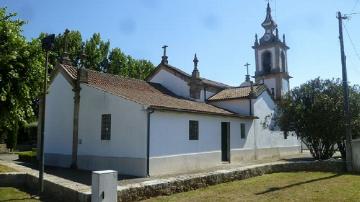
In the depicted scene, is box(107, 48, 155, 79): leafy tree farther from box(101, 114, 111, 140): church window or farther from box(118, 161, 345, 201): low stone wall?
box(118, 161, 345, 201): low stone wall

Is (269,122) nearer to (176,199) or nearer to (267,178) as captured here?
(267,178)

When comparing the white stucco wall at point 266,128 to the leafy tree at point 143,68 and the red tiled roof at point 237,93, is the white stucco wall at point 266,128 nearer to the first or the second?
the red tiled roof at point 237,93

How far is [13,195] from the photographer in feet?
38.6

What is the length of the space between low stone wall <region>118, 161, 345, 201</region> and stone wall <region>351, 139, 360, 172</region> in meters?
0.61

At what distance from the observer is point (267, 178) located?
1600 cm

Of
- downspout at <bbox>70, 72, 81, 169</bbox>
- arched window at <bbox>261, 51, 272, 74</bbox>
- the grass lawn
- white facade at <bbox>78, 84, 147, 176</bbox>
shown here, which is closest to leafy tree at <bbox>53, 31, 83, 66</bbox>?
downspout at <bbox>70, 72, 81, 169</bbox>

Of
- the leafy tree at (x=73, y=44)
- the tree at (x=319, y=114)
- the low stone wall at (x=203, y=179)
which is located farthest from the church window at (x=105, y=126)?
the leafy tree at (x=73, y=44)

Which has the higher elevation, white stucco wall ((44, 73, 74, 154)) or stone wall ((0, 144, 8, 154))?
white stucco wall ((44, 73, 74, 154))

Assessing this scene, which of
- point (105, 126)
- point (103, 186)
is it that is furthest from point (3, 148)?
point (103, 186)

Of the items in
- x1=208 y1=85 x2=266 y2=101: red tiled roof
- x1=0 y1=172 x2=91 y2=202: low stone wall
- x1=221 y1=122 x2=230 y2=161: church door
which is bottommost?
x1=0 y1=172 x2=91 y2=202: low stone wall

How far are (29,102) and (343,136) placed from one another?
17.6 metres

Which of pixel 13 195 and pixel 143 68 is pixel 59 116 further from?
pixel 143 68

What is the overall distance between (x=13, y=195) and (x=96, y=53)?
101ft

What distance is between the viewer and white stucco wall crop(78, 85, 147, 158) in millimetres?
16766
